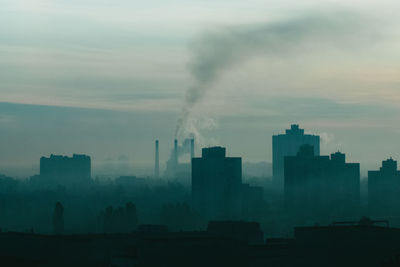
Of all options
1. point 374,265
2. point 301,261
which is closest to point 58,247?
point 301,261

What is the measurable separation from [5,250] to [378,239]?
61.8m

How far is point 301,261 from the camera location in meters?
117

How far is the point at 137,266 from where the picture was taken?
110688mm

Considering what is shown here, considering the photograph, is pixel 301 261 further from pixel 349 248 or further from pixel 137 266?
pixel 137 266

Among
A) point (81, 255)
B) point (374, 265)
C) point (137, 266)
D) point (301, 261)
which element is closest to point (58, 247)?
point (81, 255)

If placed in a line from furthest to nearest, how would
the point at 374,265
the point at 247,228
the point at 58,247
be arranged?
the point at 247,228
the point at 58,247
the point at 374,265

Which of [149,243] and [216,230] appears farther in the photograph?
[216,230]

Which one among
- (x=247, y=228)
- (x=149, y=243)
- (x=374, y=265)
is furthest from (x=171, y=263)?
(x=247, y=228)

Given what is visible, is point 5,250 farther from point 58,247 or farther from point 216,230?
point 216,230

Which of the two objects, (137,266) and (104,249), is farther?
(104,249)

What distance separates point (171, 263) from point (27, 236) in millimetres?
32862

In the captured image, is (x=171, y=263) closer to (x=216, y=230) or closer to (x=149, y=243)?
(x=149, y=243)

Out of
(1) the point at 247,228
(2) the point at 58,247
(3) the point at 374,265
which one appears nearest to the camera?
(3) the point at 374,265

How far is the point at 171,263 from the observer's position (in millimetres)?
111750
